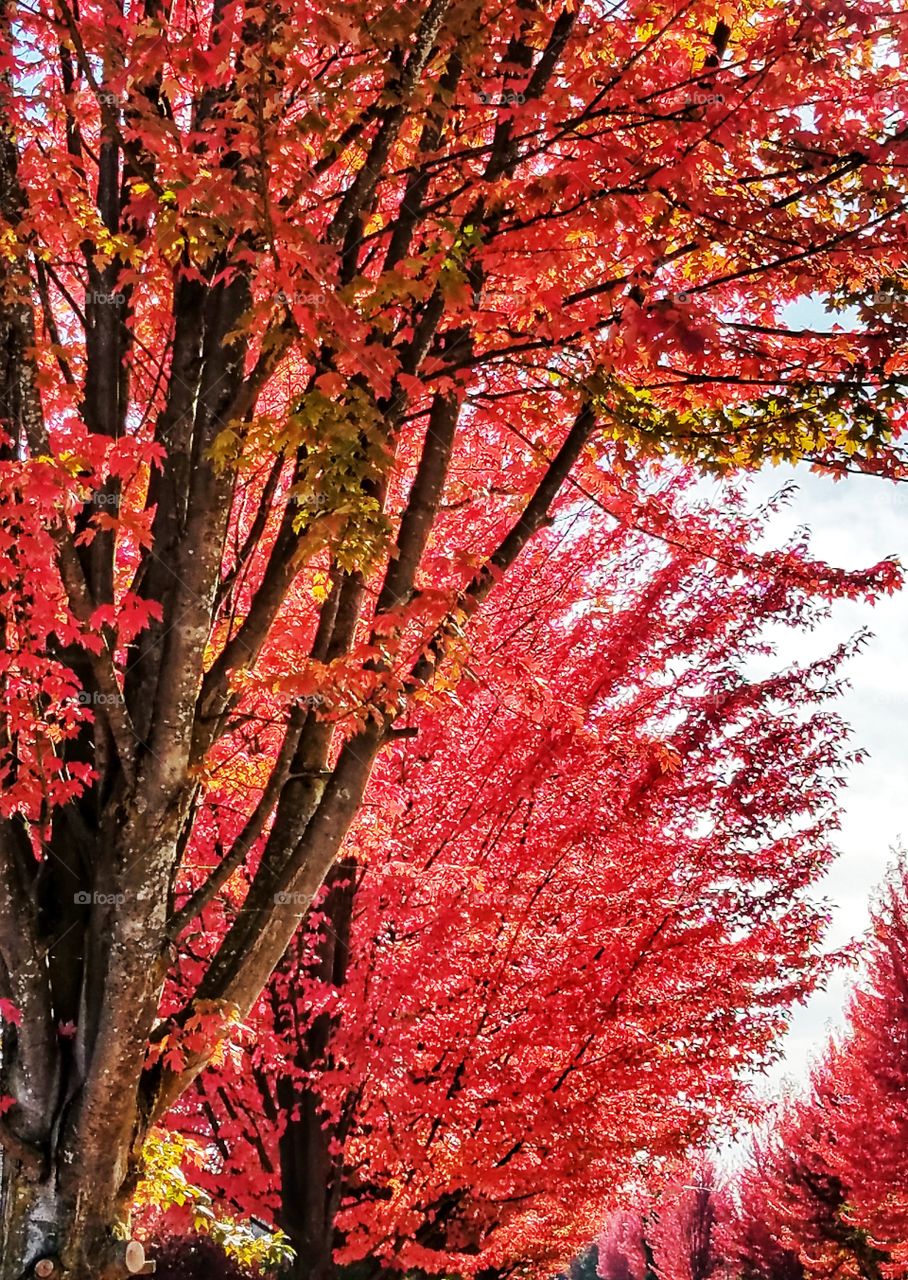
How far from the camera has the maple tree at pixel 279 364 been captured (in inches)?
173

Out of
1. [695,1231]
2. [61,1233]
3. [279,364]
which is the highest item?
[279,364]

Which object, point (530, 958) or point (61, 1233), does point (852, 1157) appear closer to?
point (530, 958)

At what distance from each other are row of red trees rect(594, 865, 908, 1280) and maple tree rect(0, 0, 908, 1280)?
16898 mm

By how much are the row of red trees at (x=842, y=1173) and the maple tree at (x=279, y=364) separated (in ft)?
55.4

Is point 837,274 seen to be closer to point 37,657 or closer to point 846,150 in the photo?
point 846,150

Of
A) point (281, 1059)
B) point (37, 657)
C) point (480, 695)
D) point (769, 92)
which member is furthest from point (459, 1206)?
point (769, 92)

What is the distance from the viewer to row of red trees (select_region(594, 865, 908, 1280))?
21.0 meters

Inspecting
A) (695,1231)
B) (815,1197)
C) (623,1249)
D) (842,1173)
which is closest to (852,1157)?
(842,1173)

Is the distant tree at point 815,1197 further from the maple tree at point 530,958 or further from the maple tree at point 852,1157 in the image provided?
the maple tree at point 530,958

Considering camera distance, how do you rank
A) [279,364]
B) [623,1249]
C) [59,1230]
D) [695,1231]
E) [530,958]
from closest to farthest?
1. [59,1230]
2. [279,364]
3. [530,958]
4. [695,1231]
5. [623,1249]

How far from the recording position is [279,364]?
16.7 ft

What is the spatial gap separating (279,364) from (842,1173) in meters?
24.4

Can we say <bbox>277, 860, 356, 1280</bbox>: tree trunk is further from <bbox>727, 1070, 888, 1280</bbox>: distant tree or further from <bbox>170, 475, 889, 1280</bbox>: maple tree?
<bbox>727, 1070, 888, 1280</bbox>: distant tree

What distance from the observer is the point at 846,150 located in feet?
16.1
